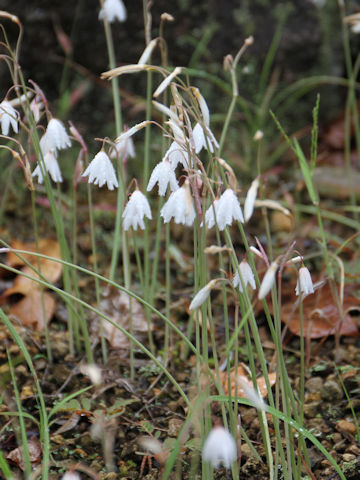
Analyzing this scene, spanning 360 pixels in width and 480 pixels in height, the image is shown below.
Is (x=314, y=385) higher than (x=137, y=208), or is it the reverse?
(x=137, y=208)

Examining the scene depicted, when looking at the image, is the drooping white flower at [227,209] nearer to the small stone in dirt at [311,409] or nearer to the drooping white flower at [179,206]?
the drooping white flower at [179,206]

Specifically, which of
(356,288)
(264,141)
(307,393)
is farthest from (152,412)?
(264,141)

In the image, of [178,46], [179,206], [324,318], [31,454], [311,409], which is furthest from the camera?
[178,46]

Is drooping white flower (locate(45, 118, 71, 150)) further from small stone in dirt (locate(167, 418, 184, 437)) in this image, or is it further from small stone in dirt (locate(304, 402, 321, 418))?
small stone in dirt (locate(304, 402, 321, 418))

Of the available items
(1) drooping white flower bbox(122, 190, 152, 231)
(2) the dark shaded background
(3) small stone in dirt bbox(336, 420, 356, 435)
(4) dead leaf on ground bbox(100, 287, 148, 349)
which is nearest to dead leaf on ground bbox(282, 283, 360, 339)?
(3) small stone in dirt bbox(336, 420, 356, 435)

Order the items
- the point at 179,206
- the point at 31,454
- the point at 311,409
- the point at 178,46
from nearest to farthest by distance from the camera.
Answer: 1. the point at 179,206
2. the point at 31,454
3. the point at 311,409
4. the point at 178,46

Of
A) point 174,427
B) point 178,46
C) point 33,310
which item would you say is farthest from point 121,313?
point 178,46

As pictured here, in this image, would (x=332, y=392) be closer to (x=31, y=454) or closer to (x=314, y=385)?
(x=314, y=385)
